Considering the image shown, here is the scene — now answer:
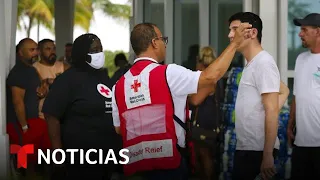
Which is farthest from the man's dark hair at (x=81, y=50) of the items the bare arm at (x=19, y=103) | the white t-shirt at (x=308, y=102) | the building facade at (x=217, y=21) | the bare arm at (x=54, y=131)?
the bare arm at (x=19, y=103)

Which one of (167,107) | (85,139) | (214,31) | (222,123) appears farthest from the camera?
(214,31)

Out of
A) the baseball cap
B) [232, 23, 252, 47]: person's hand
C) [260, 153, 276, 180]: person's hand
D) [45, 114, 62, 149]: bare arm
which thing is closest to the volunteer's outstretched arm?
[232, 23, 252, 47]: person's hand

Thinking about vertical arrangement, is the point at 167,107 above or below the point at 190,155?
above

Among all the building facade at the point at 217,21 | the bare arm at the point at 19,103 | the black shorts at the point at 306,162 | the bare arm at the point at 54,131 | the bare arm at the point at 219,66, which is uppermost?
the building facade at the point at 217,21

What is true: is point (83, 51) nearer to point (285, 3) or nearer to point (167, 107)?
point (167, 107)

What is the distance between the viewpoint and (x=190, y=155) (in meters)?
4.34

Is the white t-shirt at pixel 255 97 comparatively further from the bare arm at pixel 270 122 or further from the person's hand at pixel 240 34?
the person's hand at pixel 240 34

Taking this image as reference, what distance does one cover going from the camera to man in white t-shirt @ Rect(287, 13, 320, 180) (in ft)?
18.0

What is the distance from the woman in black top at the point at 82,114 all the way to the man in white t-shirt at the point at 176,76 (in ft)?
2.14

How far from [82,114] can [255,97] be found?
1.26 metres

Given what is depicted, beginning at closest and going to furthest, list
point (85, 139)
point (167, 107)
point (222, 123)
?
1. point (167, 107)
2. point (85, 139)
3. point (222, 123)

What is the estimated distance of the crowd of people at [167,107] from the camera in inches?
165

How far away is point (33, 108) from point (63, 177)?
2472 millimetres

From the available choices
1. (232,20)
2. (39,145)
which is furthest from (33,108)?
(232,20)
